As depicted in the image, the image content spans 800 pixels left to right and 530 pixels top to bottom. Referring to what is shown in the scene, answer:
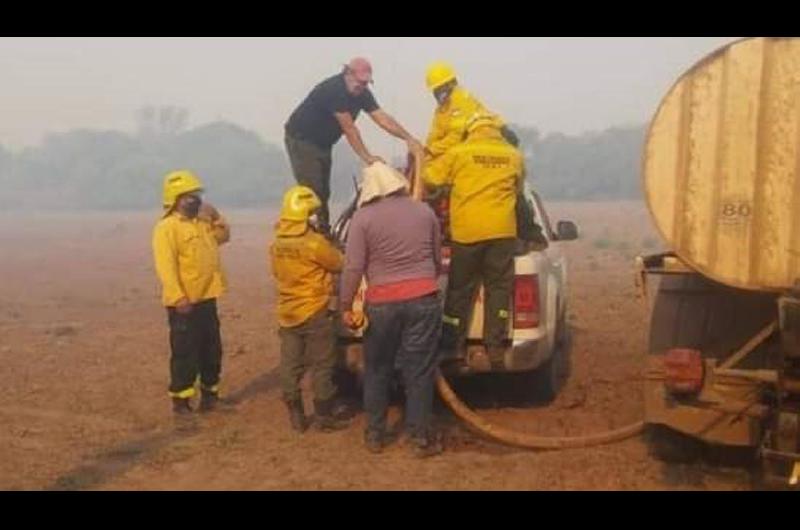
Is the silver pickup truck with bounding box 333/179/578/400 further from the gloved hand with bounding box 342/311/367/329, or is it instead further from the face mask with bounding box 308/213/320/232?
the face mask with bounding box 308/213/320/232

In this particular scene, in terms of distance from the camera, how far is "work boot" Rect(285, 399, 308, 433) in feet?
24.6

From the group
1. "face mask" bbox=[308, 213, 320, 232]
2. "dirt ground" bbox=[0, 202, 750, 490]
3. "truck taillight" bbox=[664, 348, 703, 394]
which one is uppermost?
"face mask" bbox=[308, 213, 320, 232]

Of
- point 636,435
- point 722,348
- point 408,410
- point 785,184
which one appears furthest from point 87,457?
point 785,184

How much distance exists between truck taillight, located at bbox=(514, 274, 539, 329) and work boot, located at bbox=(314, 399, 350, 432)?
1.54 m

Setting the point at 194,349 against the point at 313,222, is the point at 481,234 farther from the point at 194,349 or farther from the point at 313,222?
the point at 194,349

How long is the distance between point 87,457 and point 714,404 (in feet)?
14.0

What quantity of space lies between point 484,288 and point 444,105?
161 centimetres

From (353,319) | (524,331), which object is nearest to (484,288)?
(524,331)

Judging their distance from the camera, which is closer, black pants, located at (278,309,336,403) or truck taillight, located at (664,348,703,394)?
truck taillight, located at (664,348,703,394)

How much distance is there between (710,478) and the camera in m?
6.18

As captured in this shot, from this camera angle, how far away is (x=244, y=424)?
7887 mm

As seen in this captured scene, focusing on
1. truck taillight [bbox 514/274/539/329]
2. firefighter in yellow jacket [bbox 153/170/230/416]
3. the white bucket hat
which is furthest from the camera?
firefighter in yellow jacket [bbox 153/170/230/416]

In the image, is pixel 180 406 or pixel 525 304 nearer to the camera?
pixel 525 304

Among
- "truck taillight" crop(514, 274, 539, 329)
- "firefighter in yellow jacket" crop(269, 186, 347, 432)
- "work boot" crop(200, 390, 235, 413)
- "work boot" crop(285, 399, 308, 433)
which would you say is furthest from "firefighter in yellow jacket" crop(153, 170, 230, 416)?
"truck taillight" crop(514, 274, 539, 329)
